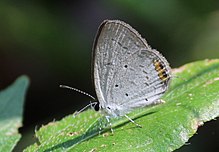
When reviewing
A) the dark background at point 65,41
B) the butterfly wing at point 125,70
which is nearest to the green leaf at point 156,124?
the butterfly wing at point 125,70

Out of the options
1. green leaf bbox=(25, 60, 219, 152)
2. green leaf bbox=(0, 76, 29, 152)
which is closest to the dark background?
green leaf bbox=(0, 76, 29, 152)

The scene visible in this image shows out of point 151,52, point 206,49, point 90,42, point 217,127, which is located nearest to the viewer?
point 151,52

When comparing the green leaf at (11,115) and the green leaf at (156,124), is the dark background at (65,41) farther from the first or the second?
the green leaf at (156,124)

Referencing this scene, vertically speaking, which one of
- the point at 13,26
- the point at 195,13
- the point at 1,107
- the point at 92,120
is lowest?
the point at 92,120

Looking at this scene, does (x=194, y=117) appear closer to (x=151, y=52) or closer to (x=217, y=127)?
(x=151, y=52)

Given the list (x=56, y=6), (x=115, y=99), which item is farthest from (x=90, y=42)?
(x=115, y=99)

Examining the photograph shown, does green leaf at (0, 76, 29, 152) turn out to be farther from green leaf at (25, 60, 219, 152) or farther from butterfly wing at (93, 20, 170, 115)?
butterfly wing at (93, 20, 170, 115)

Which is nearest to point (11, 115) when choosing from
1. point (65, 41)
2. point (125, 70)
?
point (125, 70)

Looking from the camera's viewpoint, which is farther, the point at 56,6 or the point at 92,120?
the point at 56,6
